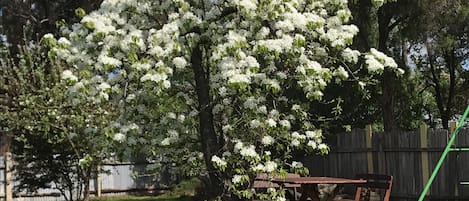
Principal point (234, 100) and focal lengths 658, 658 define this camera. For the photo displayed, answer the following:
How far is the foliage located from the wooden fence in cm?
533

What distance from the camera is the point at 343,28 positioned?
27.5 feet

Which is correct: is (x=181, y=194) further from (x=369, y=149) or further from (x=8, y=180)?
(x=369, y=149)

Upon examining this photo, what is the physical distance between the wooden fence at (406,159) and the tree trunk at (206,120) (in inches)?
196

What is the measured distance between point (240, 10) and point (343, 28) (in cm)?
147

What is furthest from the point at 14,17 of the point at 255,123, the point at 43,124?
the point at 255,123

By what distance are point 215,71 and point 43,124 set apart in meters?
6.75

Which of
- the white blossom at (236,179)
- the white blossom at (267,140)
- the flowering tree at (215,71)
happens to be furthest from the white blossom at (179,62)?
the white blossom at (236,179)

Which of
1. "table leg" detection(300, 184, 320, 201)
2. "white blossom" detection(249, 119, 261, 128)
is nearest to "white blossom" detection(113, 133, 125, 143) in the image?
"white blossom" detection(249, 119, 261, 128)

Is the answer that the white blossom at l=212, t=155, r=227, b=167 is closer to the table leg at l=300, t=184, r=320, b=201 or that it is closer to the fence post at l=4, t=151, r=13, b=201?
the table leg at l=300, t=184, r=320, b=201

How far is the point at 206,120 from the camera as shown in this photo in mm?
8750

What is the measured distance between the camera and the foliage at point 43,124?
46.0ft

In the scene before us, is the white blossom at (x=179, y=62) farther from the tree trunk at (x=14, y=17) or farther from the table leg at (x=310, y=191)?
the tree trunk at (x=14, y=17)

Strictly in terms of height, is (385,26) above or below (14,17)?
below

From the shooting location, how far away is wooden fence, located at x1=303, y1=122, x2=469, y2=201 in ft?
38.3
